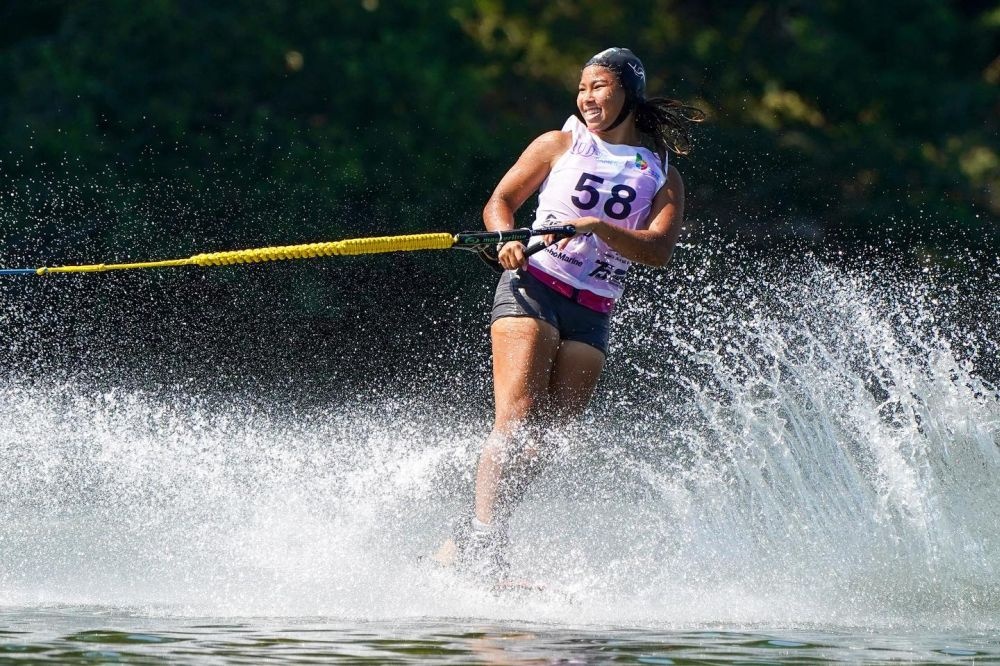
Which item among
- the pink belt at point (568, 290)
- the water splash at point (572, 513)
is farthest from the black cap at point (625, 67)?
the water splash at point (572, 513)

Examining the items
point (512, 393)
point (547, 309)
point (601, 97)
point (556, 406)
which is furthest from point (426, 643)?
point (601, 97)

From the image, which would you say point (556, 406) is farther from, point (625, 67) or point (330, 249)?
point (625, 67)

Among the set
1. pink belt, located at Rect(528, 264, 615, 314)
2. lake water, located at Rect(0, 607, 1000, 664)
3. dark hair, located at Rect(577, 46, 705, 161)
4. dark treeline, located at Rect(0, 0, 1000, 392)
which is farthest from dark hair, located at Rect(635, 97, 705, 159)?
dark treeline, located at Rect(0, 0, 1000, 392)

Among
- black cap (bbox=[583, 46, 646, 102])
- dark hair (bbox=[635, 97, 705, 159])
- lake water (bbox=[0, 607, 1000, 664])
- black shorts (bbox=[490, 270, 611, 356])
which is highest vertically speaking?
black cap (bbox=[583, 46, 646, 102])

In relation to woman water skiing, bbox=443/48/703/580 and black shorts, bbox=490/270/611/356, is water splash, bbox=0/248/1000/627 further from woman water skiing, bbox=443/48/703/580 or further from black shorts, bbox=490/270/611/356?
black shorts, bbox=490/270/611/356

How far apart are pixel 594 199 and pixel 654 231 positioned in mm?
256

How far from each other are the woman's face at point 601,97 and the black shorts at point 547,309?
62cm

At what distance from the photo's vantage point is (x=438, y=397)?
1291cm

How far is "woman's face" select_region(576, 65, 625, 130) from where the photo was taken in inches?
234

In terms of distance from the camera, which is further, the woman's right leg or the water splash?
the woman's right leg

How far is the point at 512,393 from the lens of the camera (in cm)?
577

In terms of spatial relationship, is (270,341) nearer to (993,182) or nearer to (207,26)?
(207,26)

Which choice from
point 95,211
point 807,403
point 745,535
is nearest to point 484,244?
point 745,535

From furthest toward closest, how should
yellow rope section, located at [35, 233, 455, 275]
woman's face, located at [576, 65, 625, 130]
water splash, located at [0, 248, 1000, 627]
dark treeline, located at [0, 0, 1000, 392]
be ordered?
dark treeline, located at [0, 0, 1000, 392], woman's face, located at [576, 65, 625, 130], water splash, located at [0, 248, 1000, 627], yellow rope section, located at [35, 233, 455, 275]
